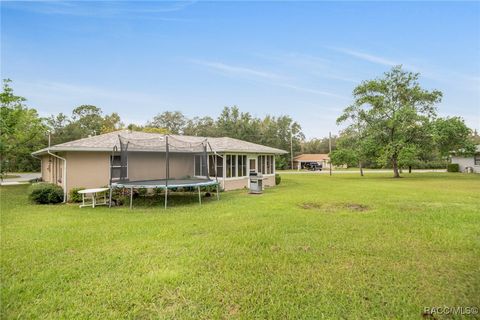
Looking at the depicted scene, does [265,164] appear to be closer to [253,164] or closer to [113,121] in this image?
[253,164]

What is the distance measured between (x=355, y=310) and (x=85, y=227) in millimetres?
6400

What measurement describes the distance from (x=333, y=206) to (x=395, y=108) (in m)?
18.8

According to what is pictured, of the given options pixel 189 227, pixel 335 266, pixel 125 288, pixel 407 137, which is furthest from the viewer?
pixel 407 137

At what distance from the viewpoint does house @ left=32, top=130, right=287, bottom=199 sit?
36.5ft

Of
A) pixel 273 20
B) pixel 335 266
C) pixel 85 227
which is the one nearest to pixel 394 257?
pixel 335 266

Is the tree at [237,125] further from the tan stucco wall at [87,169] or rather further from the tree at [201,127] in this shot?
the tan stucco wall at [87,169]

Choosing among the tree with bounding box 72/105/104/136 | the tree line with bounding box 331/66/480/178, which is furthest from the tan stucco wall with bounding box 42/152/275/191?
the tree with bounding box 72/105/104/136

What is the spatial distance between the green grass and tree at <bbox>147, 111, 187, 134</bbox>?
4254cm

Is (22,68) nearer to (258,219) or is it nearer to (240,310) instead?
(258,219)

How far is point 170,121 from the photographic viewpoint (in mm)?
49188

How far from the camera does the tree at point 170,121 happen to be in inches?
1917

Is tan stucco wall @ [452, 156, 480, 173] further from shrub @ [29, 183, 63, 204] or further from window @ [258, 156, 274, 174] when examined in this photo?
shrub @ [29, 183, 63, 204]

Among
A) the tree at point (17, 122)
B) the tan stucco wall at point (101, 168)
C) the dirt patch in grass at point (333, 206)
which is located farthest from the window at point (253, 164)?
the tree at point (17, 122)

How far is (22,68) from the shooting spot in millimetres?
12492
